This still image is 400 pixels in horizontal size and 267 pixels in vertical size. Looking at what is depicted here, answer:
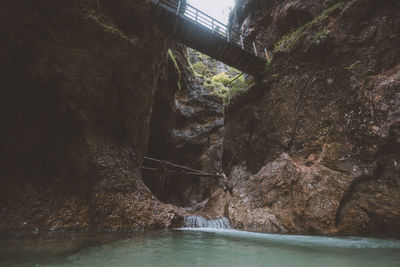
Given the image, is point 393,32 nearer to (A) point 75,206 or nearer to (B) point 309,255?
(B) point 309,255

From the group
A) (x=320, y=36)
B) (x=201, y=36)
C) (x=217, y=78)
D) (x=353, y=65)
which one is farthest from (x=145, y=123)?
(x=217, y=78)

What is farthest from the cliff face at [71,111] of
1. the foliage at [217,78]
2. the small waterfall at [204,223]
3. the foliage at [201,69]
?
the foliage at [201,69]

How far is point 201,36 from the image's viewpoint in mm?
7719

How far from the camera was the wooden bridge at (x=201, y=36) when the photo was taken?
700 centimetres

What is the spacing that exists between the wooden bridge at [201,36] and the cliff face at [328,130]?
1064 millimetres

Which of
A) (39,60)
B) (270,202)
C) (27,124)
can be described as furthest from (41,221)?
(270,202)

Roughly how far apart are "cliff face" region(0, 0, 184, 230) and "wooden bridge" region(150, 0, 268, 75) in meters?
1.24

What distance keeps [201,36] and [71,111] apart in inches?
217

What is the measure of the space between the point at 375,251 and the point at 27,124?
8.02 m

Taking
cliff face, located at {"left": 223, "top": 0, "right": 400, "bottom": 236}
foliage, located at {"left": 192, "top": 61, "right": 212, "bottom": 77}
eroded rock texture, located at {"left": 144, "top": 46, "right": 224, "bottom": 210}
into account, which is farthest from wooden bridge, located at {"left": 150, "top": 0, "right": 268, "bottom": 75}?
foliage, located at {"left": 192, "top": 61, "right": 212, "bottom": 77}

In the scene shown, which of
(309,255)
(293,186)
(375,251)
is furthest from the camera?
(293,186)

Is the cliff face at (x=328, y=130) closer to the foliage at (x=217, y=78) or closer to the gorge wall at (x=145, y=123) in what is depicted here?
the gorge wall at (x=145, y=123)

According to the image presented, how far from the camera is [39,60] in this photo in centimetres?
470

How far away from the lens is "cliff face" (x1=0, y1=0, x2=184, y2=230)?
450cm
